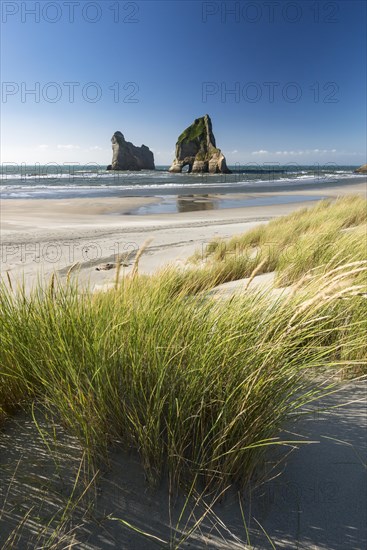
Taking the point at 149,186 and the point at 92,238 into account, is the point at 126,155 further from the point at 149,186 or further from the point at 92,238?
the point at 92,238

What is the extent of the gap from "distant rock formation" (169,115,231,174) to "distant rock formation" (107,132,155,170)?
8.03 m

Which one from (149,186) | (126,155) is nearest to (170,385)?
(149,186)

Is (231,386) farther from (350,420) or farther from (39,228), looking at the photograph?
(39,228)

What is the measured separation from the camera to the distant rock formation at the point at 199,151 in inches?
2771

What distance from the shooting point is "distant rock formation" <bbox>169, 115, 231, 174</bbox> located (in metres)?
70.4

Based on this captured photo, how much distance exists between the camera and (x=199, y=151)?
78.9 meters

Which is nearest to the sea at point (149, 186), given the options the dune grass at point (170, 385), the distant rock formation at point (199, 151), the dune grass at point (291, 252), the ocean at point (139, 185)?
the ocean at point (139, 185)

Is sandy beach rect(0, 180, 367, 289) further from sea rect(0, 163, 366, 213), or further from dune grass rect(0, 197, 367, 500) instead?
sea rect(0, 163, 366, 213)

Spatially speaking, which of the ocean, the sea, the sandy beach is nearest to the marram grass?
the sandy beach

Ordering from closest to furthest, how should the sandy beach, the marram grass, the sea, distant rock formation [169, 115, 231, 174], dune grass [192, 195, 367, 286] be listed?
the marram grass < dune grass [192, 195, 367, 286] < the sandy beach < the sea < distant rock formation [169, 115, 231, 174]

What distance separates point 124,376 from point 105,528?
0.48 metres

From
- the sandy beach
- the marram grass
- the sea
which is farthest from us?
the sea

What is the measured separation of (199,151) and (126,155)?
15.7 metres

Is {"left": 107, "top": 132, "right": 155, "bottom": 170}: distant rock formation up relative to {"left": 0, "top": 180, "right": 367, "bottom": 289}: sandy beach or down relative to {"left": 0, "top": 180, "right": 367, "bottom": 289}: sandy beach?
up
